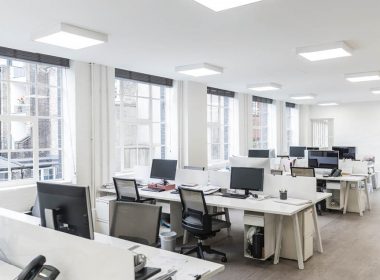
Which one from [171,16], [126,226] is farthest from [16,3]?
[126,226]

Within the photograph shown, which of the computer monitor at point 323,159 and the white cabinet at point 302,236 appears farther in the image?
the computer monitor at point 323,159

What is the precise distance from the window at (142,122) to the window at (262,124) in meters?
→ 3.46

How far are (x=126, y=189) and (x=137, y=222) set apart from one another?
7.62ft

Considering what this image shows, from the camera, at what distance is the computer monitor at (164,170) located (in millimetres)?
5609

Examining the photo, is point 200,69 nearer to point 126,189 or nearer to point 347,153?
point 126,189

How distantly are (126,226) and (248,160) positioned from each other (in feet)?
9.37

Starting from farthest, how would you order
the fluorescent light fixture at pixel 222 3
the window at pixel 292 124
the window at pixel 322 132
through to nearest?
the window at pixel 322 132
the window at pixel 292 124
the fluorescent light fixture at pixel 222 3

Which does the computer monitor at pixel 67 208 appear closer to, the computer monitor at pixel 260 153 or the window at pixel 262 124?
the computer monitor at pixel 260 153

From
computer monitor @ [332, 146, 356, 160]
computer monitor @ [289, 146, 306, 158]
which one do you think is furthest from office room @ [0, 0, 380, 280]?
computer monitor @ [289, 146, 306, 158]

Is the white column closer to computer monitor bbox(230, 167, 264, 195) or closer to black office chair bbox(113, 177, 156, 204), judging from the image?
black office chair bbox(113, 177, 156, 204)

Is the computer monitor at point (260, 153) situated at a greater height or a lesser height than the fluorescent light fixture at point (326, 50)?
lesser

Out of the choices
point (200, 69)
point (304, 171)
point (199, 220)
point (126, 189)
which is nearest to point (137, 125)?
point (200, 69)

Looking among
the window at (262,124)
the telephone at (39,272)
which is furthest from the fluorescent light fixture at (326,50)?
the window at (262,124)

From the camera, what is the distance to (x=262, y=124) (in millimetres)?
11211
